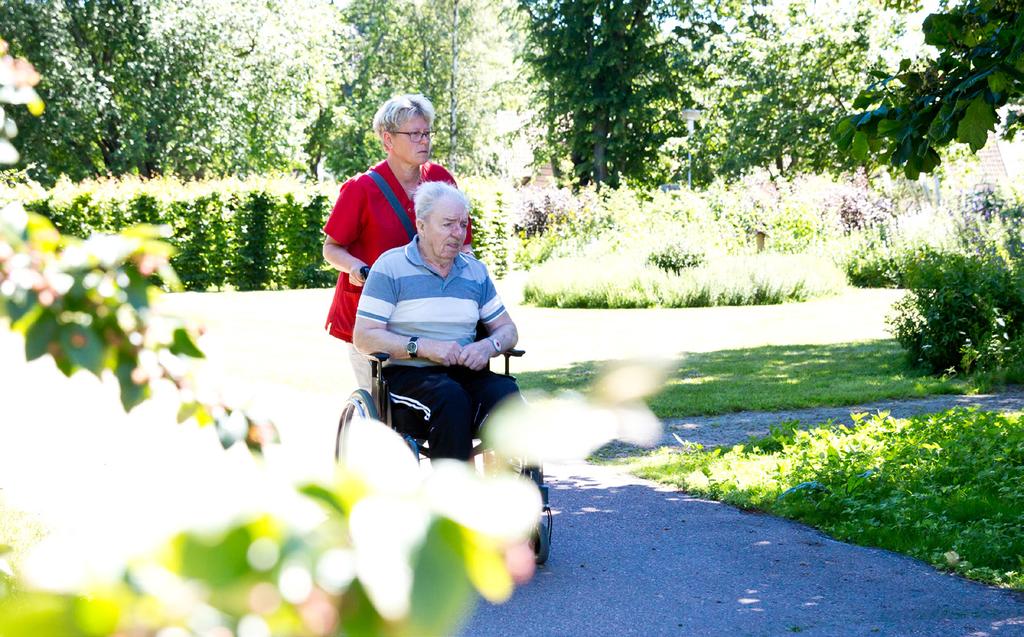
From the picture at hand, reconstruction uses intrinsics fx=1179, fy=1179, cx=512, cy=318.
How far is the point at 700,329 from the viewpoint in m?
14.5

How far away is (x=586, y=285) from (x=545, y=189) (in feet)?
48.4

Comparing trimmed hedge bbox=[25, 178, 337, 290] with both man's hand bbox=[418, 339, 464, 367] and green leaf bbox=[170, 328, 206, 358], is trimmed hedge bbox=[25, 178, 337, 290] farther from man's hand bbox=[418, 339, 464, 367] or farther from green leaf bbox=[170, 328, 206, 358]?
green leaf bbox=[170, 328, 206, 358]

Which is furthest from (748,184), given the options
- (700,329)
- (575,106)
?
(575,106)

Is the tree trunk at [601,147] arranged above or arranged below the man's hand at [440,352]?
above

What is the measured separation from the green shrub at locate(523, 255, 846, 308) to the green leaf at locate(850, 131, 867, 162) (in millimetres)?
12626

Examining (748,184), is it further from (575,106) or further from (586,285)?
(575,106)

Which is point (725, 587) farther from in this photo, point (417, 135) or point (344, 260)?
point (417, 135)

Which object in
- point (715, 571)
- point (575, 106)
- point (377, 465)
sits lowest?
point (715, 571)

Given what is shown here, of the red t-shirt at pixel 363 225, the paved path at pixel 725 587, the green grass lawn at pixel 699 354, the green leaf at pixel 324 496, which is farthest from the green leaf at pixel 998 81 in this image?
the green leaf at pixel 324 496

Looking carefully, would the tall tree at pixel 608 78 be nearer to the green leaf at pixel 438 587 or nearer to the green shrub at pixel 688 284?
the green shrub at pixel 688 284

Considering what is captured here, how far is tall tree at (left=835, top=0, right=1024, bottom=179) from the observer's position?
4566 mm

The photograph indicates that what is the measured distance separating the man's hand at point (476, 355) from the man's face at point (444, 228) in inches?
15.3

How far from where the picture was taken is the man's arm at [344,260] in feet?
16.4

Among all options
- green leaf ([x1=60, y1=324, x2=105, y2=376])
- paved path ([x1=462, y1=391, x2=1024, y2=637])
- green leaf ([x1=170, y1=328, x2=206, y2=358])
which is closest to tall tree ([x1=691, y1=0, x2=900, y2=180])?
paved path ([x1=462, y1=391, x2=1024, y2=637])
